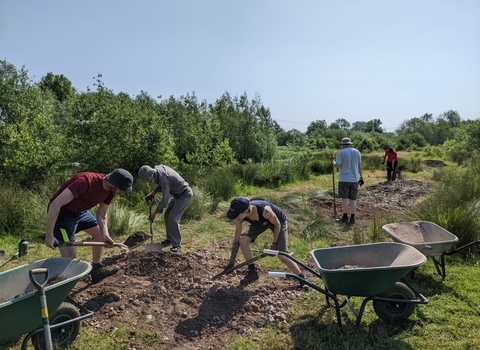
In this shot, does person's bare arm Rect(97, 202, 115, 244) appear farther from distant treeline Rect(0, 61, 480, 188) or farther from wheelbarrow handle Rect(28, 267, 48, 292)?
distant treeline Rect(0, 61, 480, 188)

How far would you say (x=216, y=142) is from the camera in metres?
14.8

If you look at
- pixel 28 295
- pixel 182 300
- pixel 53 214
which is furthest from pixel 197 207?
pixel 28 295

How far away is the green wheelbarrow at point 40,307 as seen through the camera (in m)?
2.60

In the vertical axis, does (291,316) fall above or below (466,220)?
below

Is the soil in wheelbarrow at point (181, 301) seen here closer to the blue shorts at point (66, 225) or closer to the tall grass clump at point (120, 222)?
the blue shorts at point (66, 225)

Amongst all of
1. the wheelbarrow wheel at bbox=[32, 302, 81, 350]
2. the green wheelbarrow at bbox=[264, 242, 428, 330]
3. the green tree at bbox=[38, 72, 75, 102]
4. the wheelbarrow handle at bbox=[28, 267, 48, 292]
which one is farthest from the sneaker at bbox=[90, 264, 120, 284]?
the green tree at bbox=[38, 72, 75, 102]

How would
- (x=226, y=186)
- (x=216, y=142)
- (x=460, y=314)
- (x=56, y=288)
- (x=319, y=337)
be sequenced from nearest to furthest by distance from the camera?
(x=56, y=288)
(x=319, y=337)
(x=460, y=314)
(x=226, y=186)
(x=216, y=142)

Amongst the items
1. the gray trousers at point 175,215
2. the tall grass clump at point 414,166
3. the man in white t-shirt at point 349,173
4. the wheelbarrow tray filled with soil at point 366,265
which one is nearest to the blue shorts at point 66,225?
the gray trousers at point 175,215

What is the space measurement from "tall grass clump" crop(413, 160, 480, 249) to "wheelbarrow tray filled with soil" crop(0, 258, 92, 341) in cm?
501

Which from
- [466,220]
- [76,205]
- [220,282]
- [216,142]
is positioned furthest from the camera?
[216,142]

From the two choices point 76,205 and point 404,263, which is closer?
point 404,263

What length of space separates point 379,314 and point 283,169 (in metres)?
11.7

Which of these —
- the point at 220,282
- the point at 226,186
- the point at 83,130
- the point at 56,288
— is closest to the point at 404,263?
the point at 220,282

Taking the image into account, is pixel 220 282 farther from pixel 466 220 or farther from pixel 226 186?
pixel 226 186
